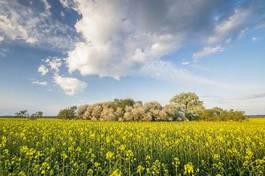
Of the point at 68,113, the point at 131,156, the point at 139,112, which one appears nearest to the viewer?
Result: the point at 131,156

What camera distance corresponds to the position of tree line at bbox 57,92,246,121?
45.8 m

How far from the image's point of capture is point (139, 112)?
45.8 meters

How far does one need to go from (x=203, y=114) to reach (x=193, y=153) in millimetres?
44964

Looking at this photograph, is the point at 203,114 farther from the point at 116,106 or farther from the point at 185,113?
the point at 116,106

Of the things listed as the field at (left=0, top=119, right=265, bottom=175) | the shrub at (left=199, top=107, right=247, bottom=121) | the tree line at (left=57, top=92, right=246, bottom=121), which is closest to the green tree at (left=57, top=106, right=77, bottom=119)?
the tree line at (left=57, top=92, right=246, bottom=121)

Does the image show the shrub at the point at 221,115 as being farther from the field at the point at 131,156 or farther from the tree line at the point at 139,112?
the field at the point at 131,156

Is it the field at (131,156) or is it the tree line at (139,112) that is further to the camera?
the tree line at (139,112)

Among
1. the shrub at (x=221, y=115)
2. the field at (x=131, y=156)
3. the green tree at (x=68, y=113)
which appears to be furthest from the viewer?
the green tree at (x=68, y=113)

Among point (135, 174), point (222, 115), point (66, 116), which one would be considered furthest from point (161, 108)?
point (135, 174)

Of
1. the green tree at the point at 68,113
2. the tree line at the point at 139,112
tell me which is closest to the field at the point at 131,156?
the tree line at the point at 139,112

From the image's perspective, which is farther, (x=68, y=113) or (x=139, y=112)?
(x=68, y=113)

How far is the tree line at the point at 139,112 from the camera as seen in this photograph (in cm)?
4584

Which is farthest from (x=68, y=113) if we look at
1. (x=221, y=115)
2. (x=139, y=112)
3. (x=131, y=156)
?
(x=131, y=156)

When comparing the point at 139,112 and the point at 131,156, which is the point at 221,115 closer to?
the point at 139,112
